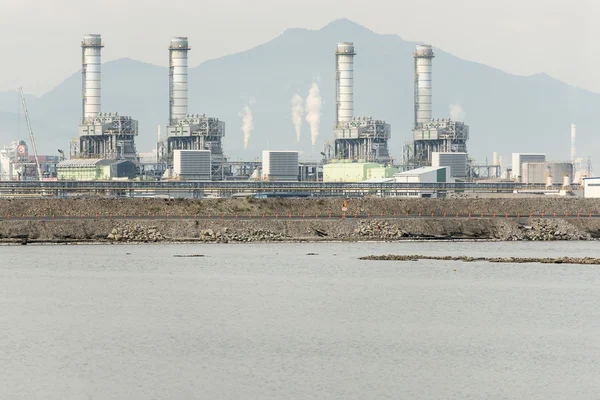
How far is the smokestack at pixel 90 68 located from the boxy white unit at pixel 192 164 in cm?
2327

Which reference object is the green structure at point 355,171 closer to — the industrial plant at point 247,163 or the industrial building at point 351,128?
the industrial plant at point 247,163

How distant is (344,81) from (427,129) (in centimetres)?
1823

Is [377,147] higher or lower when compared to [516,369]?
higher

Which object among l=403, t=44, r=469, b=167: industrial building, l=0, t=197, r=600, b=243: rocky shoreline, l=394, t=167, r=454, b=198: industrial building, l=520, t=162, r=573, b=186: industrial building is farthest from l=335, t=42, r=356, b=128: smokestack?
l=0, t=197, r=600, b=243: rocky shoreline

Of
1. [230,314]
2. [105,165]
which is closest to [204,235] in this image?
[230,314]

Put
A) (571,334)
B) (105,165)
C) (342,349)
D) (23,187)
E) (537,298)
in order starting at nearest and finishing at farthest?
1. (342,349)
2. (571,334)
3. (537,298)
4. (23,187)
5. (105,165)

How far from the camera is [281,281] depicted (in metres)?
55.9

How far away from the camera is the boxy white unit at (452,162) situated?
584ft

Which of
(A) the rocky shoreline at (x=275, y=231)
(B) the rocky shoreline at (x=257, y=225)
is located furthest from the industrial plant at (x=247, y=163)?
(A) the rocky shoreline at (x=275, y=231)

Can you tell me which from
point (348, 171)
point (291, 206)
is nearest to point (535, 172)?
point (348, 171)

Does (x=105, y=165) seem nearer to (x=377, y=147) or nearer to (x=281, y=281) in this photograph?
(x=377, y=147)

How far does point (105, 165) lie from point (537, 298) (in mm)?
131844

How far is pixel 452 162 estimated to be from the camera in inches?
7037

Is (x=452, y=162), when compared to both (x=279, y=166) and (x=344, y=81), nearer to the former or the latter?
(x=344, y=81)
